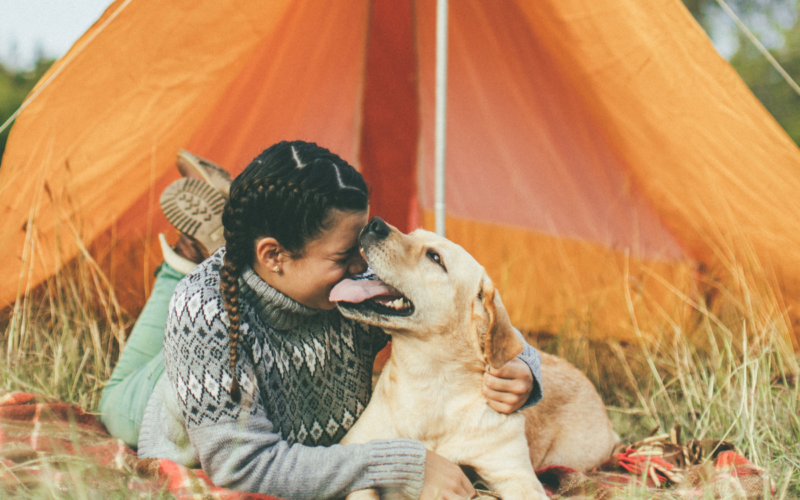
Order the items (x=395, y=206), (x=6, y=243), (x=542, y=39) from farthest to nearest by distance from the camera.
→ (x=395, y=206)
(x=542, y=39)
(x=6, y=243)

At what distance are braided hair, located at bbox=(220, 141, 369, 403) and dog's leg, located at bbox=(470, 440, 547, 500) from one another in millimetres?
869

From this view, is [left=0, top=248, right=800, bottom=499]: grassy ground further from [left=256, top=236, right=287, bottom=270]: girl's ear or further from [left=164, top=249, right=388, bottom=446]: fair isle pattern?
[left=256, top=236, right=287, bottom=270]: girl's ear

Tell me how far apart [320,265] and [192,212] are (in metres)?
0.96

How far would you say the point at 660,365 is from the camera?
3092 mm

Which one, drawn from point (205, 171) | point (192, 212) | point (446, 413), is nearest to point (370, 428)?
point (446, 413)

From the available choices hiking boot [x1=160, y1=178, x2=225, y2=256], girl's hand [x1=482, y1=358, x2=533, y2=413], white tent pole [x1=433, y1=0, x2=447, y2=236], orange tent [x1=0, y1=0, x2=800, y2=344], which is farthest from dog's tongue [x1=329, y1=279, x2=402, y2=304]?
orange tent [x1=0, y1=0, x2=800, y2=344]

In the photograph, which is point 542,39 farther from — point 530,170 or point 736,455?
point 736,455

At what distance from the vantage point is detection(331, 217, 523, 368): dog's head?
5.87 feet

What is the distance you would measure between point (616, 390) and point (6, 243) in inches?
119

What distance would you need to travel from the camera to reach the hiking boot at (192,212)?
2.56m

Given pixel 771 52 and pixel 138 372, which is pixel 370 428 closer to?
pixel 138 372

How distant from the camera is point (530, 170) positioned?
3.98m

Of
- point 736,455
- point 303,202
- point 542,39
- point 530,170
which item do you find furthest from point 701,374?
point 303,202

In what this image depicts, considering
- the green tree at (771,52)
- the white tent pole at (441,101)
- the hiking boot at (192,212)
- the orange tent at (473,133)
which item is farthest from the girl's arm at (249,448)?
→ the green tree at (771,52)
